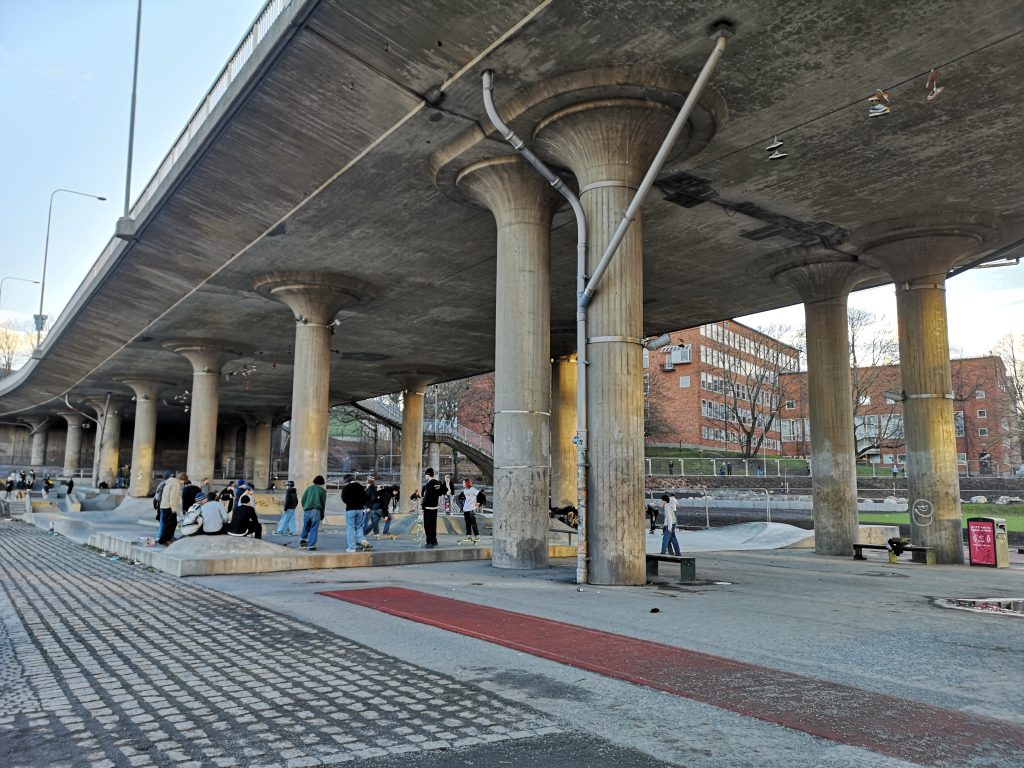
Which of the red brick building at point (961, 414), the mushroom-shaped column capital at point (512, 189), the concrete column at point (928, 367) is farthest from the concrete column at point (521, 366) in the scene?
the red brick building at point (961, 414)

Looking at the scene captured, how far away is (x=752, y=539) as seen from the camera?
2573cm

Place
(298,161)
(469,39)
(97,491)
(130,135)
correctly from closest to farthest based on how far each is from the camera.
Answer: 1. (469,39)
2. (298,161)
3. (130,135)
4. (97,491)

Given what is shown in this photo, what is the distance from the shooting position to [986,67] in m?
12.9

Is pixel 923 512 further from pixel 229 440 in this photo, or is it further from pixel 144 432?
pixel 229 440

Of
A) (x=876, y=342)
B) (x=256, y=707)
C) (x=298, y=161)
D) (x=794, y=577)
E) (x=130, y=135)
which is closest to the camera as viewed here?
(x=256, y=707)

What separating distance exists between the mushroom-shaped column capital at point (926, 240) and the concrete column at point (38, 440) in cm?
8421

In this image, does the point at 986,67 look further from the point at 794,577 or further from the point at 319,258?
the point at 319,258

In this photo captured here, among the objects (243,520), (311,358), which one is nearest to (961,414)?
(311,358)

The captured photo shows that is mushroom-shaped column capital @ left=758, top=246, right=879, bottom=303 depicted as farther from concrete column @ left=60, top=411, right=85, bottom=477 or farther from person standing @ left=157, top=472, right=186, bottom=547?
concrete column @ left=60, top=411, right=85, bottom=477

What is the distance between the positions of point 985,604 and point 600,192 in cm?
925

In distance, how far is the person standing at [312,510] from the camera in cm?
1784

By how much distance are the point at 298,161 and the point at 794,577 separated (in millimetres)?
13631

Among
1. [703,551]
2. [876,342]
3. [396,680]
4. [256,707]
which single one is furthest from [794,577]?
[876,342]

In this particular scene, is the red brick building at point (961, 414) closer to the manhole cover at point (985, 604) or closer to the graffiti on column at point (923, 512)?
the graffiti on column at point (923, 512)
